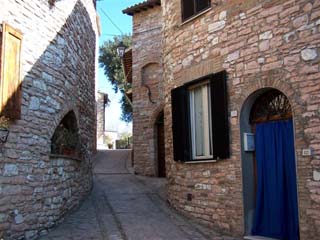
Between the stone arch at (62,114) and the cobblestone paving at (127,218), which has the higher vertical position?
the stone arch at (62,114)

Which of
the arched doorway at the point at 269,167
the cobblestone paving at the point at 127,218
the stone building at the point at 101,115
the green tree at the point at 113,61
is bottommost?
the cobblestone paving at the point at 127,218

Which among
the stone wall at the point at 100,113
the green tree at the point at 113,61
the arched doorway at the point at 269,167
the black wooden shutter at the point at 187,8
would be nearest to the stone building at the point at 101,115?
the stone wall at the point at 100,113

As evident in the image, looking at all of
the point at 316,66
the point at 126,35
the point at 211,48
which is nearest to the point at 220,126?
the point at 211,48

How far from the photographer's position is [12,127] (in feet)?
21.7

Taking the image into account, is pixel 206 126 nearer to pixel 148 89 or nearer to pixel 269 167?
pixel 269 167

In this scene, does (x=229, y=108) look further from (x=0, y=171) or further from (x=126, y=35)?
(x=126, y=35)

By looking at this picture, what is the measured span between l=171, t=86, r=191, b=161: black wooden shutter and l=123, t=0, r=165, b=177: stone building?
5.80 m

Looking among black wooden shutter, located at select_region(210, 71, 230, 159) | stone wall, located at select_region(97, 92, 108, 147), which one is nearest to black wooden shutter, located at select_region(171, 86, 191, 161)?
black wooden shutter, located at select_region(210, 71, 230, 159)

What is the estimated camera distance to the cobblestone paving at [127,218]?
7.27 meters

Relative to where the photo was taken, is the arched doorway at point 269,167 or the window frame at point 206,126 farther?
the window frame at point 206,126

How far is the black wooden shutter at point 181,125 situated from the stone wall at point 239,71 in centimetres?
22

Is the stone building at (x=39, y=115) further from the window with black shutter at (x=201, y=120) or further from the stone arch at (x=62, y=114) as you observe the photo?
the window with black shutter at (x=201, y=120)

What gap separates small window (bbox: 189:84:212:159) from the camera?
8258 millimetres

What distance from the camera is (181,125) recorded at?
29.0 ft
